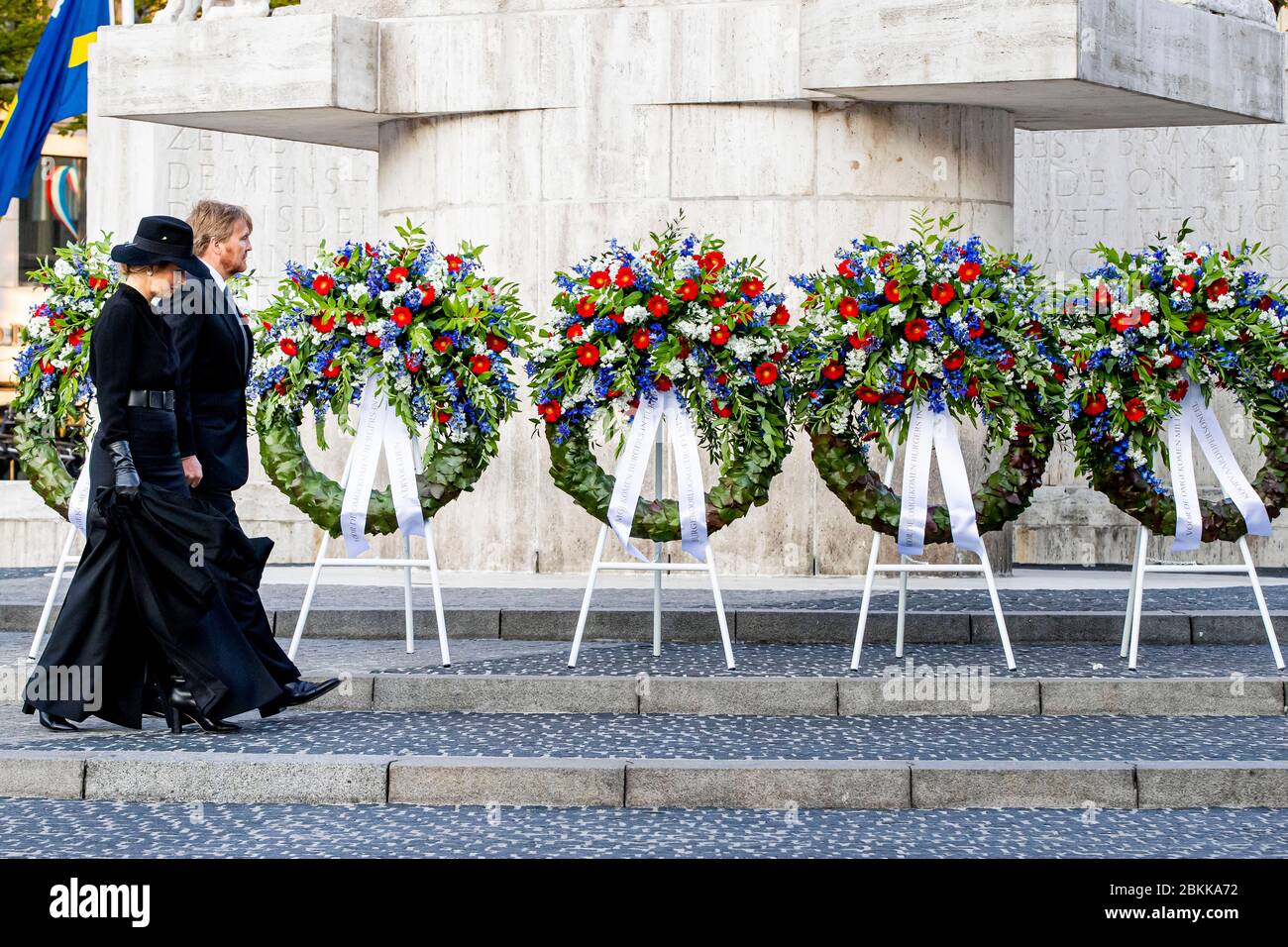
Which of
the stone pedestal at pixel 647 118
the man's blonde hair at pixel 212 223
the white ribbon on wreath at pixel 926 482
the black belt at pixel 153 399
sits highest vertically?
the stone pedestal at pixel 647 118

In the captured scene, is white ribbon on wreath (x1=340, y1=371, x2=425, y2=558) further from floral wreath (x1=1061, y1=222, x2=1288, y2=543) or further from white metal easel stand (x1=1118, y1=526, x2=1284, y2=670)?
white metal easel stand (x1=1118, y1=526, x2=1284, y2=670)

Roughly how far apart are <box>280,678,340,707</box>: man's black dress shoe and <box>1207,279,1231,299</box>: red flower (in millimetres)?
4668

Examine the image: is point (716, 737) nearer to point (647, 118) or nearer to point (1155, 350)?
point (1155, 350)

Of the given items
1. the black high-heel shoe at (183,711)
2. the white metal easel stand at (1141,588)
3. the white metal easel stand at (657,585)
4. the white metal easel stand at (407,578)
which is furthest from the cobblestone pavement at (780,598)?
the black high-heel shoe at (183,711)

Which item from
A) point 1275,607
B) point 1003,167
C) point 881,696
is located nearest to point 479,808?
point 881,696

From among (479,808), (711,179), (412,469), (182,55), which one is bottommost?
(479,808)

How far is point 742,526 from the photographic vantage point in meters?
14.3

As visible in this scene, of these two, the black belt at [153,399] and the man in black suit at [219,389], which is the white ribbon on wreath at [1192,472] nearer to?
the man in black suit at [219,389]

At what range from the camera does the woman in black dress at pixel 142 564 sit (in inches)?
317

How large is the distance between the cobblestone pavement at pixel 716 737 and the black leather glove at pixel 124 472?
0.98 m

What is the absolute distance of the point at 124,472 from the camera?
7.99m

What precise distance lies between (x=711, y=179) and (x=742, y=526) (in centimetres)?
247

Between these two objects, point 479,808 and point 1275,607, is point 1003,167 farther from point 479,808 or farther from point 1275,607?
point 479,808
